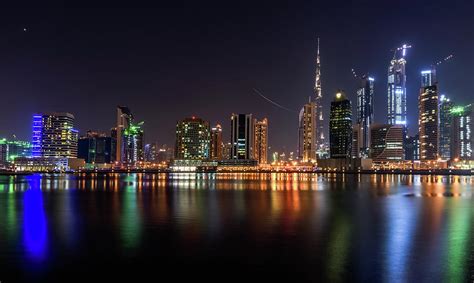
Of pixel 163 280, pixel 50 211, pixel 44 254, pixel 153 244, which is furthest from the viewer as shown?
pixel 50 211

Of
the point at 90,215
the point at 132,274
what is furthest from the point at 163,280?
the point at 90,215

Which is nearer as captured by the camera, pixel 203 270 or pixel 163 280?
pixel 163 280

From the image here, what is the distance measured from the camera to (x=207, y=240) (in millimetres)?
27359

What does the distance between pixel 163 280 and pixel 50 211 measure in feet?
91.9

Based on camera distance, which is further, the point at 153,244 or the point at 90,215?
the point at 90,215

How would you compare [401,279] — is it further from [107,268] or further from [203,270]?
[107,268]

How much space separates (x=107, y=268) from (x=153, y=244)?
577 centimetres

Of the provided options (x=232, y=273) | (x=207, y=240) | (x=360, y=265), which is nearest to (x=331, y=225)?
(x=207, y=240)

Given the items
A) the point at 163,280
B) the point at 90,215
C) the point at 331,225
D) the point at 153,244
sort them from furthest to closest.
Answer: the point at 90,215, the point at 331,225, the point at 153,244, the point at 163,280

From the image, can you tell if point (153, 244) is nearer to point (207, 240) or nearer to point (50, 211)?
point (207, 240)

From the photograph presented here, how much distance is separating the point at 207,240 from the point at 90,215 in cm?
1603

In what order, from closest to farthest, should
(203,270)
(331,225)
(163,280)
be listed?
(163,280) → (203,270) → (331,225)

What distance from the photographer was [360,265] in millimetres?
20891

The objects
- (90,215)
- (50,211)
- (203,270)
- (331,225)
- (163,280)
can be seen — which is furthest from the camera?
(50,211)
